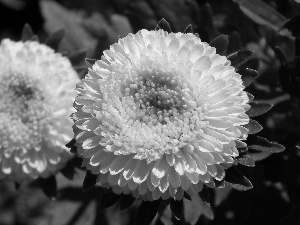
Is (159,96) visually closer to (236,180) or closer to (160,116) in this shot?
(160,116)

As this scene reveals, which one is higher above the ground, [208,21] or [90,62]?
[208,21]

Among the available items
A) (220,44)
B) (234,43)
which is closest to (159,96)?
(220,44)

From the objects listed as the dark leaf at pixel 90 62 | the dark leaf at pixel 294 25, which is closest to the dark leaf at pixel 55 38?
the dark leaf at pixel 90 62

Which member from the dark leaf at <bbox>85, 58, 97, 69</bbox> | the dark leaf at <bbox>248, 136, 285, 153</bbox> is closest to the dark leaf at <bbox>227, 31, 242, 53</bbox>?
the dark leaf at <bbox>248, 136, 285, 153</bbox>

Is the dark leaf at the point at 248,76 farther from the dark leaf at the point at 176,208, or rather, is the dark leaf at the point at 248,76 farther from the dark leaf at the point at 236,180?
the dark leaf at the point at 176,208

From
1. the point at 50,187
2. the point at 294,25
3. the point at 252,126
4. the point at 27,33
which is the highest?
the point at 294,25

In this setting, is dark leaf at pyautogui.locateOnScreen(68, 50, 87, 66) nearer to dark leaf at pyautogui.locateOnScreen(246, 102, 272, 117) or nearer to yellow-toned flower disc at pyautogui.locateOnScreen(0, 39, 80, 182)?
yellow-toned flower disc at pyautogui.locateOnScreen(0, 39, 80, 182)

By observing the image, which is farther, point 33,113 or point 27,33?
point 27,33
